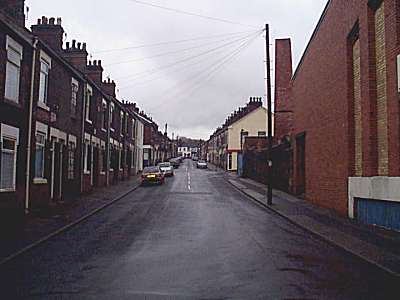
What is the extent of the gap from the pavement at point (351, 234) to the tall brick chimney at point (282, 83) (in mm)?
19159

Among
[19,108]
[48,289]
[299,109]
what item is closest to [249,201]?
[299,109]

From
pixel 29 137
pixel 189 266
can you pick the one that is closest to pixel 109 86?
pixel 29 137

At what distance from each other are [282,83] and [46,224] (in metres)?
29.2

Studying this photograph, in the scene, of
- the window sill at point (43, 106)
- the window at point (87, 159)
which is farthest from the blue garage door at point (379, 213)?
the window at point (87, 159)

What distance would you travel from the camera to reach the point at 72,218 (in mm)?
17203

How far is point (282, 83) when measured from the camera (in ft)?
135

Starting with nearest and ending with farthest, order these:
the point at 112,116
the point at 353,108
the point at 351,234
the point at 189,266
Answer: the point at 189,266 → the point at 351,234 → the point at 353,108 → the point at 112,116

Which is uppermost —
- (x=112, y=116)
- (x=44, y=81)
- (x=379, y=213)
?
(x=112, y=116)

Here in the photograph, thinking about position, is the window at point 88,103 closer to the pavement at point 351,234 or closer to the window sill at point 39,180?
the window sill at point 39,180

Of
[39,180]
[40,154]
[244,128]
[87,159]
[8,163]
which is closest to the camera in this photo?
[8,163]

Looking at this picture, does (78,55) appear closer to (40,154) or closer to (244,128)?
(40,154)

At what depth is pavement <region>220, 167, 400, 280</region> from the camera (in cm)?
1048

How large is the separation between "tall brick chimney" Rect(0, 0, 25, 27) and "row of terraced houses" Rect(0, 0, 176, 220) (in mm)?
33

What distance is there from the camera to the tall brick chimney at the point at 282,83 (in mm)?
40656
